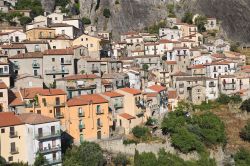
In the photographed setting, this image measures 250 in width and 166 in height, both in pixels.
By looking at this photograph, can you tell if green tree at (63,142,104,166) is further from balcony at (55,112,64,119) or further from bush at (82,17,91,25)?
bush at (82,17,91,25)

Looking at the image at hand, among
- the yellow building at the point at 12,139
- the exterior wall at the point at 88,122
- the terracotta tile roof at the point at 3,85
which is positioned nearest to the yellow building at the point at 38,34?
the terracotta tile roof at the point at 3,85

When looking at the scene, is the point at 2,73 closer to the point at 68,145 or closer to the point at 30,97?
the point at 30,97

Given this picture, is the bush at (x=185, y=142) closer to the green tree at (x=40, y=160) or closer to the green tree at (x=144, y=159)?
the green tree at (x=144, y=159)

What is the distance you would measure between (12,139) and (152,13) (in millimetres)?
65801

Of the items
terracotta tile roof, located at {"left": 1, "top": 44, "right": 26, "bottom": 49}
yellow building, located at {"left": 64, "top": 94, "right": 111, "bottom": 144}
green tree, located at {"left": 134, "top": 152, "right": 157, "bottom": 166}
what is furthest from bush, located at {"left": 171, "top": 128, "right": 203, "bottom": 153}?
terracotta tile roof, located at {"left": 1, "top": 44, "right": 26, "bottom": 49}

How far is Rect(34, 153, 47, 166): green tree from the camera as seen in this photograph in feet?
140

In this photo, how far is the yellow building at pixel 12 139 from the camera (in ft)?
140

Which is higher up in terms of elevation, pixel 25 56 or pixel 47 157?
pixel 25 56

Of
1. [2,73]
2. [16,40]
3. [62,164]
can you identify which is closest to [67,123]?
[62,164]

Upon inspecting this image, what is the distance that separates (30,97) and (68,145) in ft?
21.2

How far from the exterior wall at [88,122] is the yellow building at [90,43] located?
18883 millimetres

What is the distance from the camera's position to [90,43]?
70.4m

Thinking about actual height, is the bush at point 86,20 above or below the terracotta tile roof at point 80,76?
above

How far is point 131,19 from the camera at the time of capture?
99750 millimetres
